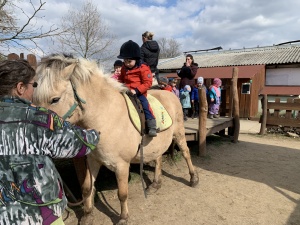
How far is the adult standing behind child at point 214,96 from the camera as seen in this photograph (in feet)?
24.3

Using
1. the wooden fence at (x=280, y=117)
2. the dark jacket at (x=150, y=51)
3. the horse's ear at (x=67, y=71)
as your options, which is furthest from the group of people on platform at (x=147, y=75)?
the wooden fence at (x=280, y=117)

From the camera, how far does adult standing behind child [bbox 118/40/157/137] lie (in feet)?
9.93

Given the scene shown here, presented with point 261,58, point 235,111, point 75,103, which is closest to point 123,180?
point 75,103

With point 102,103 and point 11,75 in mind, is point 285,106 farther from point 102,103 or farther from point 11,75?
point 11,75

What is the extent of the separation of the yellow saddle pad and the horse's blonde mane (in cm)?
60

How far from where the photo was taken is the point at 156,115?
3383 mm

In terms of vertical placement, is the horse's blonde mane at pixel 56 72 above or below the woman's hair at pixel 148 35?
below

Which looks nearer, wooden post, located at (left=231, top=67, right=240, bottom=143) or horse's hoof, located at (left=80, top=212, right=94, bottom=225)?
horse's hoof, located at (left=80, top=212, right=94, bottom=225)

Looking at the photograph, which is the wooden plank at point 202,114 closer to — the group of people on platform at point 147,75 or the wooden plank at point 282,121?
the group of people on platform at point 147,75

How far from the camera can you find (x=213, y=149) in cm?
666

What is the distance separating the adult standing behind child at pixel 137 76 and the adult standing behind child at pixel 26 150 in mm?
1713

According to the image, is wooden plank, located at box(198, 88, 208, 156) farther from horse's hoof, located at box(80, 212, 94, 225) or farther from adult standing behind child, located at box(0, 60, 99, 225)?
adult standing behind child, located at box(0, 60, 99, 225)

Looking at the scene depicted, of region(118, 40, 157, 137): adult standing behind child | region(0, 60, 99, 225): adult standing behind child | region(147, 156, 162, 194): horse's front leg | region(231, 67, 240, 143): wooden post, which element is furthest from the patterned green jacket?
region(231, 67, 240, 143): wooden post

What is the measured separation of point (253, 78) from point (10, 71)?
17.7 m
